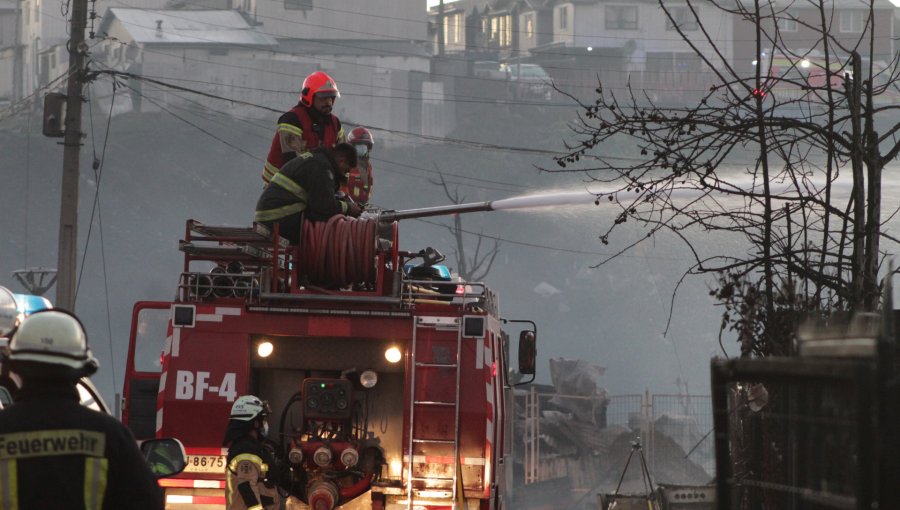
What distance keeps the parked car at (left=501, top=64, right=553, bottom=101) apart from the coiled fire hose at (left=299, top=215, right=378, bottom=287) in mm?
105906

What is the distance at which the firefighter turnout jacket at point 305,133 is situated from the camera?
1262 cm

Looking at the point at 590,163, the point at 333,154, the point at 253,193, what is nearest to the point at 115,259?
the point at 253,193

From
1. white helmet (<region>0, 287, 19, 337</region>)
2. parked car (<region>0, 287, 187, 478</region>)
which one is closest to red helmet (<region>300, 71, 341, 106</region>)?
parked car (<region>0, 287, 187, 478</region>)

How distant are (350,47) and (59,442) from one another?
107108 millimetres

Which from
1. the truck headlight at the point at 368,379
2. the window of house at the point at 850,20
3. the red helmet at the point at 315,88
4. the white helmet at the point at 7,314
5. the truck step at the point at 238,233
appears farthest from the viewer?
the window of house at the point at 850,20

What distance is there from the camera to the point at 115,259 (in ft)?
→ 292

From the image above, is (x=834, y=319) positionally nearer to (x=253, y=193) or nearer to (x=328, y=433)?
(x=328, y=433)

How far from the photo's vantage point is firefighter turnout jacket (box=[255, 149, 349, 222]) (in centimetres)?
1106

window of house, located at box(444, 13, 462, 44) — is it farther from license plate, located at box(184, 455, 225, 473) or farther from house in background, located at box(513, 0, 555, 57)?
license plate, located at box(184, 455, 225, 473)

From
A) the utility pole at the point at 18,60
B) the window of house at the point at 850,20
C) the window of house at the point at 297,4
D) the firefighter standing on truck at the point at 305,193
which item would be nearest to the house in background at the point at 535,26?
the window of house at the point at 297,4

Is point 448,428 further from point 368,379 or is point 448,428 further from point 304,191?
point 304,191

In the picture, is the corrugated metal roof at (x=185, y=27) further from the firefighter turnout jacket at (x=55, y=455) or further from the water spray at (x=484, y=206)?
the firefighter turnout jacket at (x=55, y=455)

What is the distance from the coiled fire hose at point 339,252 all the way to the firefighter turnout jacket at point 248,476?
1906 mm

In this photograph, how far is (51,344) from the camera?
13.6ft
